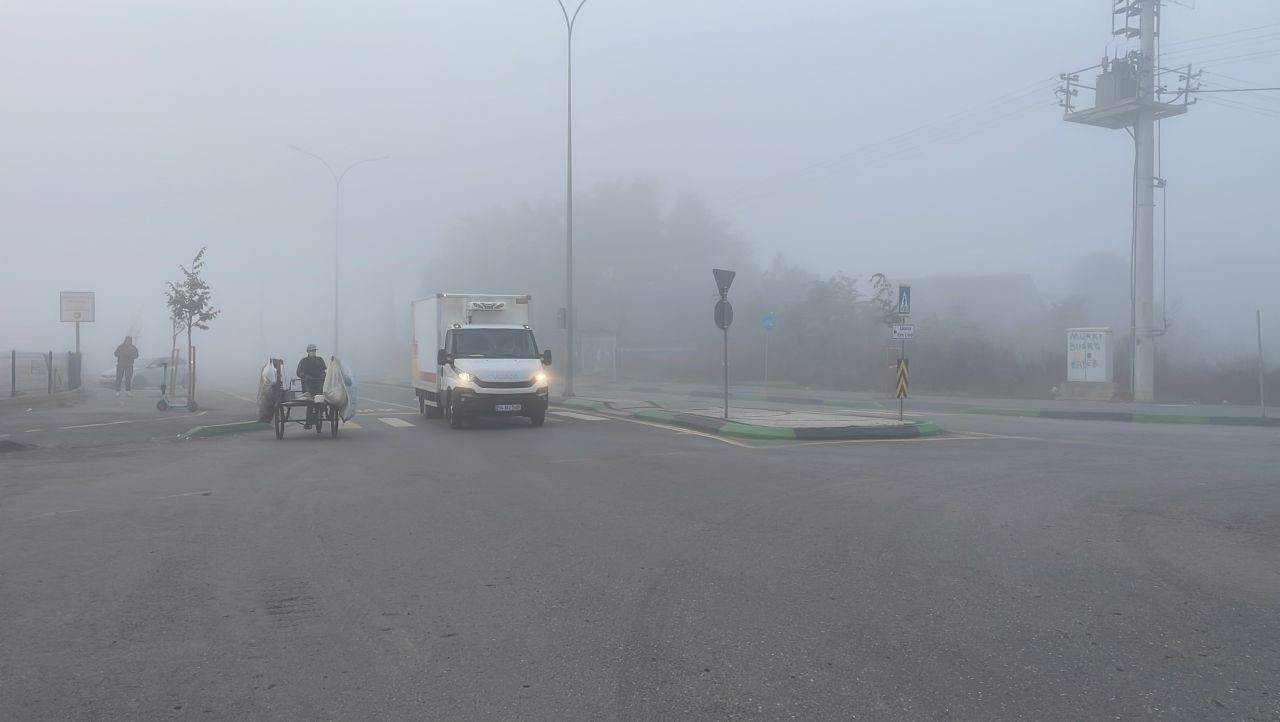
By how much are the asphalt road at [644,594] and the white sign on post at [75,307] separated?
30.3 meters

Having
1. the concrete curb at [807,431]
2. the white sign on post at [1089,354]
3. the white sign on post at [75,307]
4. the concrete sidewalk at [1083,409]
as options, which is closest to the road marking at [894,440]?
the concrete curb at [807,431]

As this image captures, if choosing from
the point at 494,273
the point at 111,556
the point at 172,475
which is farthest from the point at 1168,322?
the point at 494,273

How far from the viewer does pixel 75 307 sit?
3897 cm

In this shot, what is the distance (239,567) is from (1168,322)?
44099 millimetres

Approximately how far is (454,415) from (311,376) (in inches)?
121

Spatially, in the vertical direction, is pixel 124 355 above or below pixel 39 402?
above

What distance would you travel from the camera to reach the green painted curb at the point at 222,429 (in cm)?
1878

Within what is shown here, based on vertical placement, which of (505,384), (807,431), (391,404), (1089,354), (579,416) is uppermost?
(1089,354)

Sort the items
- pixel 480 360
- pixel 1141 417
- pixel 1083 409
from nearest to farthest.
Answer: pixel 480 360, pixel 1141 417, pixel 1083 409

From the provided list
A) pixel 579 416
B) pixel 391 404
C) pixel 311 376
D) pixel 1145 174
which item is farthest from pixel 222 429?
pixel 1145 174

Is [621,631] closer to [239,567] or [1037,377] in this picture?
[239,567]

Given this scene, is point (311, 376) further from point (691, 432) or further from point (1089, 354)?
point (1089, 354)

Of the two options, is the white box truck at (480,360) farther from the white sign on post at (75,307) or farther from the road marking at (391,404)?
the white sign on post at (75,307)

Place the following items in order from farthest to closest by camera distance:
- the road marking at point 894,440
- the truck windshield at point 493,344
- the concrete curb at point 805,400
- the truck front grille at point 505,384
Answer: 1. the concrete curb at point 805,400
2. the truck windshield at point 493,344
3. the truck front grille at point 505,384
4. the road marking at point 894,440
